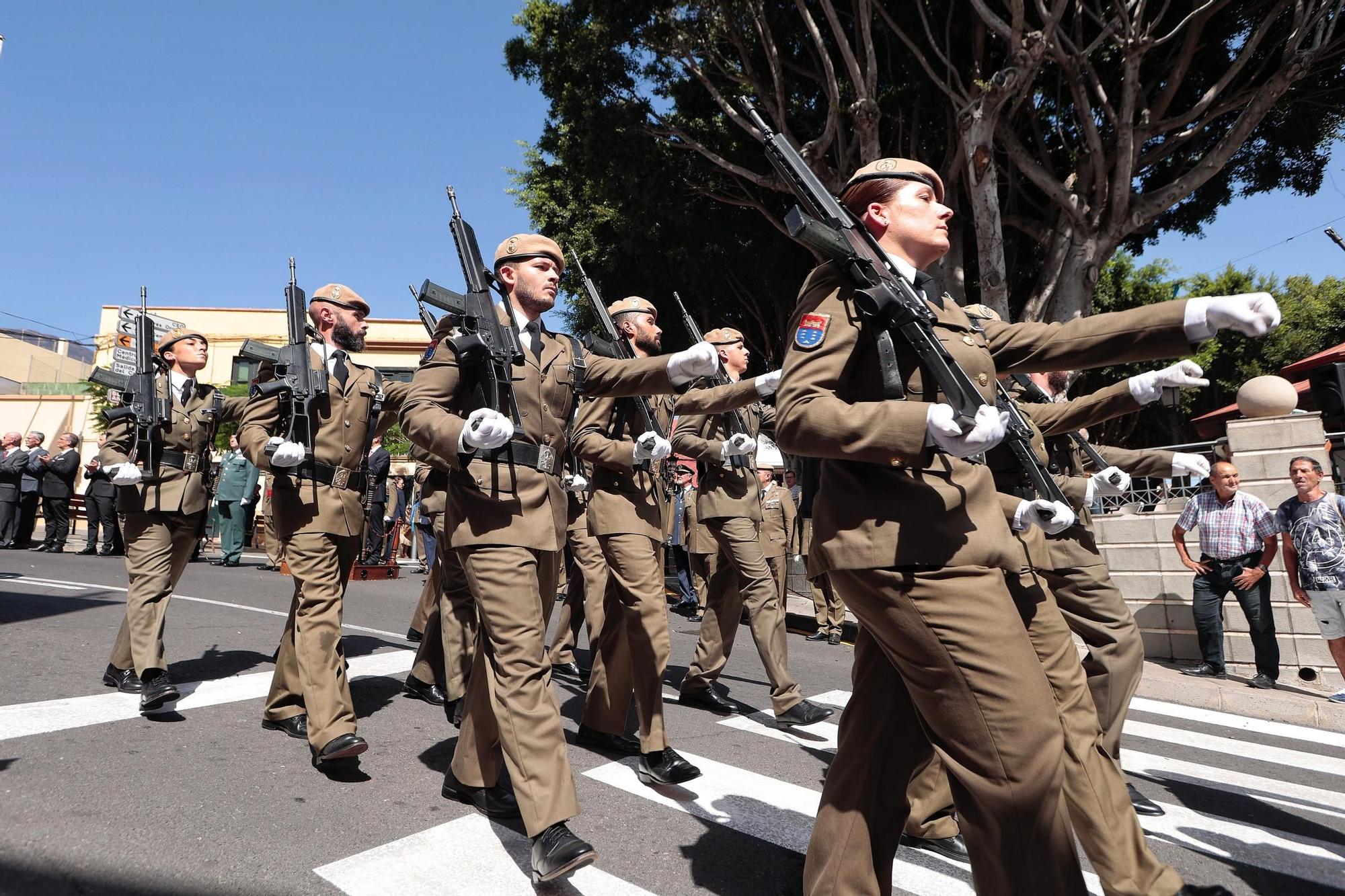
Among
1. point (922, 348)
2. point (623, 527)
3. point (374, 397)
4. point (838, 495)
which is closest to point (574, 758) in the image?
point (623, 527)

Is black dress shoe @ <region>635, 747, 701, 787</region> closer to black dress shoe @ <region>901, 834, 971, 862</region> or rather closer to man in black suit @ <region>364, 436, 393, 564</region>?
black dress shoe @ <region>901, 834, 971, 862</region>

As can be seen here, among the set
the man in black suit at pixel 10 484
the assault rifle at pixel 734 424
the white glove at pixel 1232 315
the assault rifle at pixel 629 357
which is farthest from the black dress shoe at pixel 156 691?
the man in black suit at pixel 10 484

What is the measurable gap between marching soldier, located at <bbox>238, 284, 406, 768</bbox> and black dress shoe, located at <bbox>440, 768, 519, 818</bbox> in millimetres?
470

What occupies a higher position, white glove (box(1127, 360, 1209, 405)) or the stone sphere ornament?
the stone sphere ornament

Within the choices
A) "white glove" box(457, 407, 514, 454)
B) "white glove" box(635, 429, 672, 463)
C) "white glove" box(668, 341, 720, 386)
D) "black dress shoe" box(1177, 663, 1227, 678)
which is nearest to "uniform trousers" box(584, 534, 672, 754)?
"white glove" box(635, 429, 672, 463)

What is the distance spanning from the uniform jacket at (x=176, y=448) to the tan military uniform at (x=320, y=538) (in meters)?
0.94

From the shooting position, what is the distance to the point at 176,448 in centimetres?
541

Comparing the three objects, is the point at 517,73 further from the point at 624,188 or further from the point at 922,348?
the point at 922,348

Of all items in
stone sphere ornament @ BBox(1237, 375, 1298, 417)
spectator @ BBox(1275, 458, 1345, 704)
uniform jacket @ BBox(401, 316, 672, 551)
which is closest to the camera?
uniform jacket @ BBox(401, 316, 672, 551)

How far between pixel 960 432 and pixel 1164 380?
51.4 inches

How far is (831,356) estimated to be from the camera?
7.20ft

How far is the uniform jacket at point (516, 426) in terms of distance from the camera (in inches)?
125

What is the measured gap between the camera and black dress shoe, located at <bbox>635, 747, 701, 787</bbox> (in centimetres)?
376

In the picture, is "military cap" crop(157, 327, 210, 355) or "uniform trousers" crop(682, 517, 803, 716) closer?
"uniform trousers" crop(682, 517, 803, 716)
